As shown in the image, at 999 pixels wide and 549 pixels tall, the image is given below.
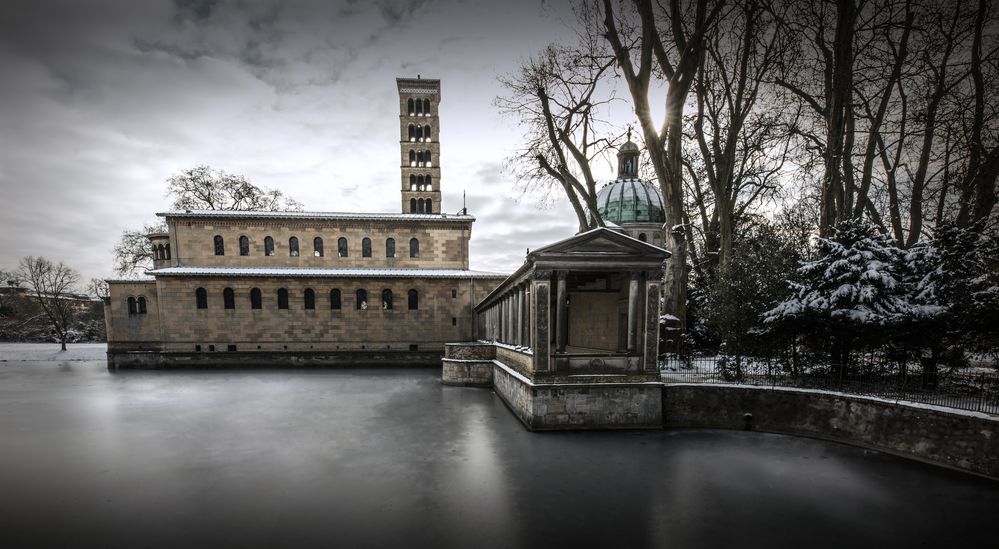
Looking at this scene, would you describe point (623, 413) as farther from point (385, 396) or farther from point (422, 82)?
point (422, 82)

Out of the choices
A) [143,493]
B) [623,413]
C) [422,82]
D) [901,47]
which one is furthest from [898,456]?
[422,82]

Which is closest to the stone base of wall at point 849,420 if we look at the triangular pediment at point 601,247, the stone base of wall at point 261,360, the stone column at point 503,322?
the triangular pediment at point 601,247

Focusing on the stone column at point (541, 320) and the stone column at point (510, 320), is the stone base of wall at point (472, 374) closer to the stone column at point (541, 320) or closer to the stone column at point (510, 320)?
the stone column at point (510, 320)

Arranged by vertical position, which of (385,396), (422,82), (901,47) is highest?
(422,82)

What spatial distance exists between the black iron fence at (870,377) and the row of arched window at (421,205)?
24858 millimetres

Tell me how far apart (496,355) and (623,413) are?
8.50 meters

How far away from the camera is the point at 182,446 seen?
443 inches

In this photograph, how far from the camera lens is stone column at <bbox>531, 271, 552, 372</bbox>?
40.3ft

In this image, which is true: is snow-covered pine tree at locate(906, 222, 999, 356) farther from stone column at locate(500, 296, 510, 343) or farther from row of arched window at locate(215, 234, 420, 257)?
row of arched window at locate(215, 234, 420, 257)

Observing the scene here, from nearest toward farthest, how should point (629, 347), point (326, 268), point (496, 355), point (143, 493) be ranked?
point (143, 493) < point (629, 347) < point (496, 355) < point (326, 268)

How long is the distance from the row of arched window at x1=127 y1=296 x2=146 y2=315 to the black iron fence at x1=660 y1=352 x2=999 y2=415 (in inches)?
1301

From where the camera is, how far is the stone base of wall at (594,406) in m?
12.5

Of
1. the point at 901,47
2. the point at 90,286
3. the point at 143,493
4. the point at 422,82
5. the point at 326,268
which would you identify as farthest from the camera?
the point at 90,286

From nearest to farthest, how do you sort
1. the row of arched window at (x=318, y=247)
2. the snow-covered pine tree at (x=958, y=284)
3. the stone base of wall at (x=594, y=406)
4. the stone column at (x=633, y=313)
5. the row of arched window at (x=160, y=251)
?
the snow-covered pine tree at (x=958, y=284) → the stone base of wall at (x=594, y=406) → the stone column at (x=633, y=313) → the row of arched window at (x=318, y=247) → the row of arched window at (x=160, y=251)
